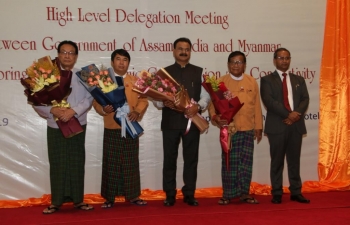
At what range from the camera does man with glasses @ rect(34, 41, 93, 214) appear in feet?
12.8

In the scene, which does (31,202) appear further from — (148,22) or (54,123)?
(148,22)

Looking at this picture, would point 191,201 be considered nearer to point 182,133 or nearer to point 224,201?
point 224,201

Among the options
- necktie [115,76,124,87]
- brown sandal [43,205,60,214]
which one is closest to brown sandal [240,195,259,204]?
necktie [115,76,124,87]

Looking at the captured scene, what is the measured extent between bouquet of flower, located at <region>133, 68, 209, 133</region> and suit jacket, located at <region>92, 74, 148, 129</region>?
0.81 ft

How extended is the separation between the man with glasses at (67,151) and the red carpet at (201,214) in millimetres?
170

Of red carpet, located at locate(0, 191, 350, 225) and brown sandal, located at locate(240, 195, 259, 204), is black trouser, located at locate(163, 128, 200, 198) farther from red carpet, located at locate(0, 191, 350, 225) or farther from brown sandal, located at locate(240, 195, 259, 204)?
brown sandal, located at locate(240, 195, 259, 204)

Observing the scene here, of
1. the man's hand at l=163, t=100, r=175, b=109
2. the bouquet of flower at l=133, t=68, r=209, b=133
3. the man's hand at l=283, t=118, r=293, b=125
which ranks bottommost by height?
the man's hand at l=283, t=118, r=293, b=125

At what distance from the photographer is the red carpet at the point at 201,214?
3.47 m

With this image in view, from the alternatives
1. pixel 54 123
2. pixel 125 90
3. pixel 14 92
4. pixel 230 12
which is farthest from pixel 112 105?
Answer: pixel 230 12

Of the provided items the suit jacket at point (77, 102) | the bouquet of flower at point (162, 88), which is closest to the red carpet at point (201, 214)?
the suit jacket at point (77, 102)

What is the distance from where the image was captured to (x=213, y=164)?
15.9ft

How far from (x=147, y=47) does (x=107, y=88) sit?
1.10m

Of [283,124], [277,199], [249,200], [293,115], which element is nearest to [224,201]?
[249,200]

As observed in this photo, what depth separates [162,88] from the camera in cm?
381
